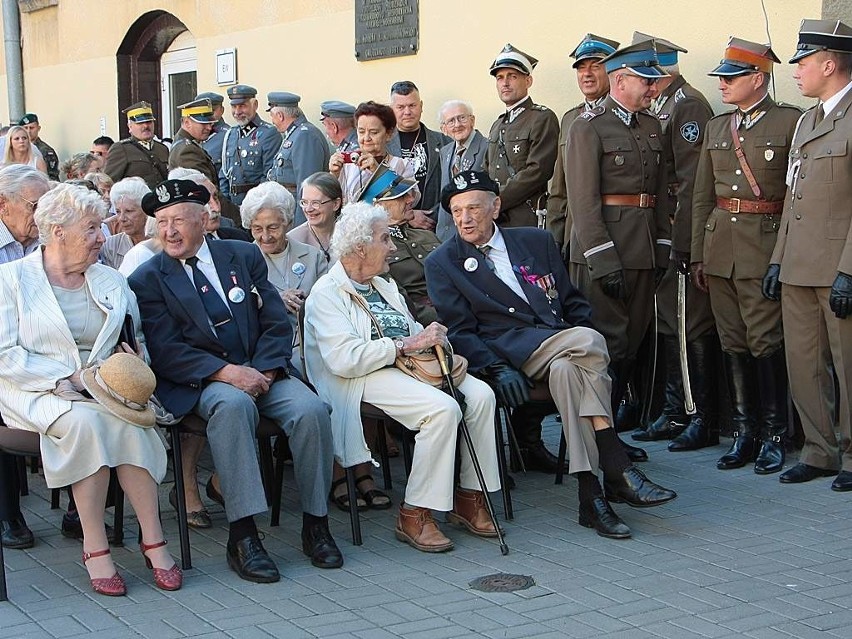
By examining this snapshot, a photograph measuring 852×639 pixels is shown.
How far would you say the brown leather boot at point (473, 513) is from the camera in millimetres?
5496

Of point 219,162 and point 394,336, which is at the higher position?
point 219,162

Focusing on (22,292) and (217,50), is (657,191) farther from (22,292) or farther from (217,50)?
(217,50)

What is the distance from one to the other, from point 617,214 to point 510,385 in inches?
59.5

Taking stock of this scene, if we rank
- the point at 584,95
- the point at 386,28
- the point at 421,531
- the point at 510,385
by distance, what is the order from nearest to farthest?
the point at 421,531
the point at 510,385
the point at 584,95
the point at 386,28

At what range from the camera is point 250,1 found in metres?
12.0

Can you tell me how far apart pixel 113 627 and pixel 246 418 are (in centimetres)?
102

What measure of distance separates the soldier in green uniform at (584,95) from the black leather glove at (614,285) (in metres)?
0.75

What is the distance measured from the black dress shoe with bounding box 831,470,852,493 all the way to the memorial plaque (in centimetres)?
516

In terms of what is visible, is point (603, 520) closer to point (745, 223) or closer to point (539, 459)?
point (539, 459)

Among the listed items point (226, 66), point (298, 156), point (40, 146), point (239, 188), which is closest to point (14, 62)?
point (40, 146)

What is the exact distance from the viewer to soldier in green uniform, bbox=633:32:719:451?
7168mm

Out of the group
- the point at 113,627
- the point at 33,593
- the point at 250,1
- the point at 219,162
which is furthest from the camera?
the point at 250,1

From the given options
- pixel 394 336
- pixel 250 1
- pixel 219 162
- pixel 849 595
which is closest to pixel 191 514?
pixel 394 336

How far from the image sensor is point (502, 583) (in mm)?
4848
